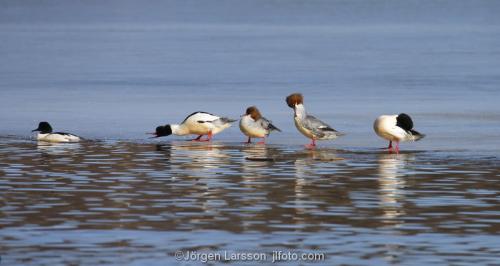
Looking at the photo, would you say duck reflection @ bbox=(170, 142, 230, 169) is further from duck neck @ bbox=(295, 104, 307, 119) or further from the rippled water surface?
duck neck @ bbox=(295, 104, 307, 119)

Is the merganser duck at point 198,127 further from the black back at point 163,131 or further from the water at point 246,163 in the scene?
the water at point 246,163

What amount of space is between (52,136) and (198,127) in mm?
2001

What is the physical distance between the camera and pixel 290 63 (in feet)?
128

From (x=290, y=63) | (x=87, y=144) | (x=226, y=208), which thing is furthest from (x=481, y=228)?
(x=290, y=63)

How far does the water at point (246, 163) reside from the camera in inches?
419

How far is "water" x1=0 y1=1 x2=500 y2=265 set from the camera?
10648 millimetres

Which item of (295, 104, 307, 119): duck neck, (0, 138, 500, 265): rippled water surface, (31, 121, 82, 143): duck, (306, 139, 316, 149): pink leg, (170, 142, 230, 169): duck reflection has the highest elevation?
(295, 104, 307, 119): duck neck

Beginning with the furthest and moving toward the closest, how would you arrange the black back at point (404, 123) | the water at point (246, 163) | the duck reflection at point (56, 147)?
the black back at point (404, 123), the duck reflection at point (56, 147), the water at point (246, 163)

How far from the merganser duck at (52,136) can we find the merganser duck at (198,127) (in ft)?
3.94

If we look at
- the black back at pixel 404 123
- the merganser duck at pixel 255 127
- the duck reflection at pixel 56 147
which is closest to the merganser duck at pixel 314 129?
the merganser duck at pixel 255 127

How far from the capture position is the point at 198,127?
18.9 m

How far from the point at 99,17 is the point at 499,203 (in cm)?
7780

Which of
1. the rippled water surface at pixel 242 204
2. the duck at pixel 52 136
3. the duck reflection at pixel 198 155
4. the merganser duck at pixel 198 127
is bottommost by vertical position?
the rippled water surface at pixel 242 204

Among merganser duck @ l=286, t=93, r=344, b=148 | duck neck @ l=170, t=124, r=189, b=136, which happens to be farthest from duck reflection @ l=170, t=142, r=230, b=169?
merganser duck @ l=286, t=93, r=344, b=148
